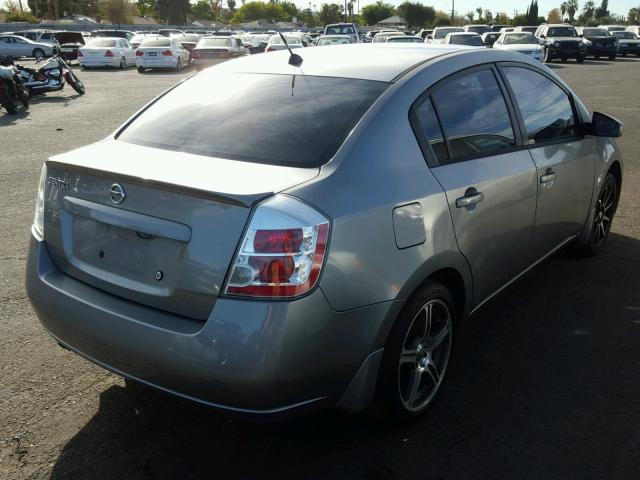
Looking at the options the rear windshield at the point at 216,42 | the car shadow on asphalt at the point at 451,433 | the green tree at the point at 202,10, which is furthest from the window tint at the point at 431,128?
the green tree at the point at 202,10

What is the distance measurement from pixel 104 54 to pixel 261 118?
93.2ft

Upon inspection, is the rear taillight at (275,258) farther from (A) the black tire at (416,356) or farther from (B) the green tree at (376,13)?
(B) the green tree at (376,13)

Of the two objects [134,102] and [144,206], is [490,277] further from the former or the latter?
[134,102]

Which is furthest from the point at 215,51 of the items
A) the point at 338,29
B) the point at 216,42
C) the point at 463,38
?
the point at 463,38

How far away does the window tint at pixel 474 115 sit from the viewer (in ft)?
11.0

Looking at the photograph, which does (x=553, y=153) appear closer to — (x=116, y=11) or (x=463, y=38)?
(x=463, y=38)

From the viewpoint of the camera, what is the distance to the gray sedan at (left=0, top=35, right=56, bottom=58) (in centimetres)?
3584

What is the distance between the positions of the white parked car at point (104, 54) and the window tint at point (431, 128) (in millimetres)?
28586

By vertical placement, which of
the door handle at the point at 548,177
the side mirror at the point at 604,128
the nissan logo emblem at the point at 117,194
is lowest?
the door handle at the point at 548,177

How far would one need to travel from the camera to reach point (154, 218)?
8.72ft

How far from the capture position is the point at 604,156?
4996mm

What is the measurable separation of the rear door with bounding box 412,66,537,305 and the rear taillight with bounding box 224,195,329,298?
3.03 feet

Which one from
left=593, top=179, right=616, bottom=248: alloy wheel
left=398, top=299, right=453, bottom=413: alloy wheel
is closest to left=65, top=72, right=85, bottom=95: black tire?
left=593, top=179, right=616, bottom=248: alloy wheel

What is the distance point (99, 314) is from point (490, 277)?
205 centimetres
